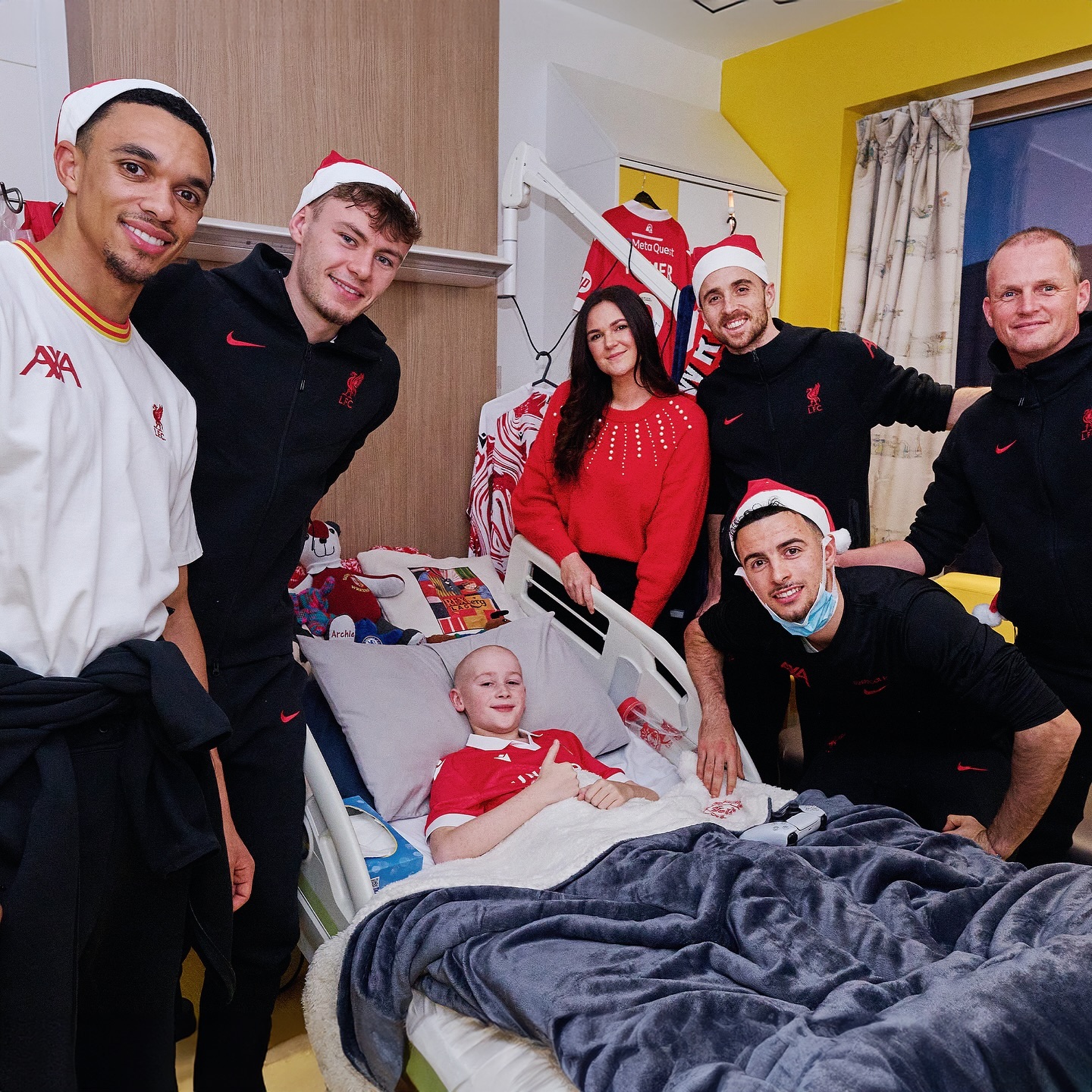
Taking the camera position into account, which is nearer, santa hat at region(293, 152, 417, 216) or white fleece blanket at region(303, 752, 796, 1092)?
white fleece blanket at region(303, 752, 796, 1092)

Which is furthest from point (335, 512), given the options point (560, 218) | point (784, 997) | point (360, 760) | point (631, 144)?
point (784, 997)

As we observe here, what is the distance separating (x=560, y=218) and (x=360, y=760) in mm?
2379

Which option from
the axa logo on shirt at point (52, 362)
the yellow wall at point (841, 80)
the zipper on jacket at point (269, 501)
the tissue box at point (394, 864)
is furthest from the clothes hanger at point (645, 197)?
the axa logo on shirt at point (52, 362)

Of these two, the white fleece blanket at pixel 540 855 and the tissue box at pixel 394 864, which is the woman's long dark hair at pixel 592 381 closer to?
the white fleece blanket at pixel 540 855

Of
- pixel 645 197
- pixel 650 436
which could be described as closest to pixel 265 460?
pixel 650 436

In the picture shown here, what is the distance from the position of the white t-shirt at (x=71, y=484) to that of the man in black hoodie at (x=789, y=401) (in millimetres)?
1656

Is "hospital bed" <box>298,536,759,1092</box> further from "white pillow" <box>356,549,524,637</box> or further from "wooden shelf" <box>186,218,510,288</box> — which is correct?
"wooden shelf" <box>186,218,510,288</box>

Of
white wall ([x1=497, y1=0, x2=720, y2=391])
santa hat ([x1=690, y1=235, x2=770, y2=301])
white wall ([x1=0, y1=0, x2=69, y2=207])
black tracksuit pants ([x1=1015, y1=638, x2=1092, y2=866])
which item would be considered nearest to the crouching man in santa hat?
black tracksuit pants ([x1=1015, y1=638, x2=1092, y2=866])

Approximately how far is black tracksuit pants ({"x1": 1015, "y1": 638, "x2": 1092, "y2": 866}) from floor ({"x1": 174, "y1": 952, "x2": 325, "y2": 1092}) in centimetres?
168

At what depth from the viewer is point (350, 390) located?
1.79 meters

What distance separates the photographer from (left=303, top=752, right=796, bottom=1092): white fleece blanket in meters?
1.64

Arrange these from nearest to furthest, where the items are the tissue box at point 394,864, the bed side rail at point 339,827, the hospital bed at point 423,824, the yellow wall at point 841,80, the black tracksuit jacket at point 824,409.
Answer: the hospital bed at point 423,824
the bed side rail at point 339,827
the tissue box at point 394,864
the black tracksuit jacket at point 824,409
the yellow wall at point 841,80

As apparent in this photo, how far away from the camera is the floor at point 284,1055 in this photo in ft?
6.53

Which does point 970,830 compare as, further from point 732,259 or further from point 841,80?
point 841,80
